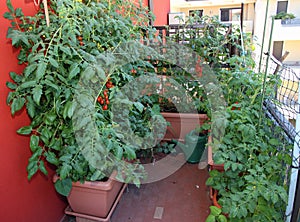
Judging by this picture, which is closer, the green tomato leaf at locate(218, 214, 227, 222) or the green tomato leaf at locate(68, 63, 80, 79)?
the green tomato leaf at locate(68, 63, 80, 79)

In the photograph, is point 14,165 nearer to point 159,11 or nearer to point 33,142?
point 33,142

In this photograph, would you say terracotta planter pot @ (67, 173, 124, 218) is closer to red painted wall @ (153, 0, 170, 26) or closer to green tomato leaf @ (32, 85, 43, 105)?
green tomato leaf @ (32, 85, 43, 105)

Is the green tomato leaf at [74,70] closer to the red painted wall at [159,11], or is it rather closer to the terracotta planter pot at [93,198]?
the terracotta planter pot at [93,198]

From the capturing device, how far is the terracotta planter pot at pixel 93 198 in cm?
133

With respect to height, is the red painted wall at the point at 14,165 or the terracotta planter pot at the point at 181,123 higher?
the red painted wall at the point at 14,165

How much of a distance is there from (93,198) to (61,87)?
0.68 meters

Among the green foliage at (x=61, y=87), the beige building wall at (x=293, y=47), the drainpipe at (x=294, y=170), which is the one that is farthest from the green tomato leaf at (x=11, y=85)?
the beige building wall at (x=293, y=47)

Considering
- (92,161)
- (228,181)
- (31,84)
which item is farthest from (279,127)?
(31,84)

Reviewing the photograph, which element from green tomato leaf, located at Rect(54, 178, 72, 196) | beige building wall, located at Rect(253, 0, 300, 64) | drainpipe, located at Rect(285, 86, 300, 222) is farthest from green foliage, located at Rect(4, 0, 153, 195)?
beige building wall, located at Rect(253, 0, 300, 64)

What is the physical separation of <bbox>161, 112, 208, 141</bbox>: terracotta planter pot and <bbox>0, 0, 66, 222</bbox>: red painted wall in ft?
4.44

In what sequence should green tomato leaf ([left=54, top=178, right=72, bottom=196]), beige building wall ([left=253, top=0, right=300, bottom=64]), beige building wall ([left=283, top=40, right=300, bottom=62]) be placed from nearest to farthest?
green tomato leaf ([left=54, top=178, right=72, bottom=196]) < beige building wall ([left=253, top=0, right=300, bottom=64]) < beige building wall ([left=283, top=40, right=300, bottom=62])

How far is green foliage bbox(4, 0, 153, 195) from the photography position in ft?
3.50

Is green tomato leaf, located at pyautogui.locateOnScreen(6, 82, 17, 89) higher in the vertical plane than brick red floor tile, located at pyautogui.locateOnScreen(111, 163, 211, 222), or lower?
higher

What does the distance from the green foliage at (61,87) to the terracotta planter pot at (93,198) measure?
0.08m
